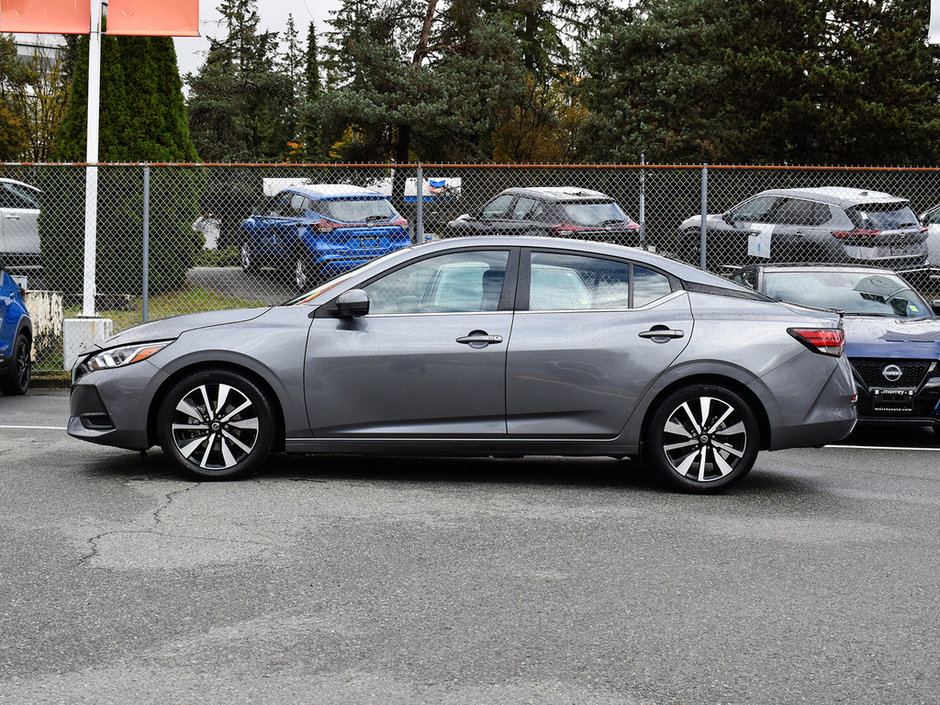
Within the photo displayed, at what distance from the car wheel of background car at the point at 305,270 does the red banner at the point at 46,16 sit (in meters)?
3.49

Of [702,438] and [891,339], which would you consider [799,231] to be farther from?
[702,438]

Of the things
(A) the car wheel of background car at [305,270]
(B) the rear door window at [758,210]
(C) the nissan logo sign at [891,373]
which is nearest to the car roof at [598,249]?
(C) the nissan logo sign at [891,373]

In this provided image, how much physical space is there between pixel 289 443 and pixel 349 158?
36.4 meters

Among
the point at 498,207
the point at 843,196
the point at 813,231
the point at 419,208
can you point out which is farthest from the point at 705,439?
the point at 843,196

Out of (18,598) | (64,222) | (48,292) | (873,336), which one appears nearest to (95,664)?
(18,598)

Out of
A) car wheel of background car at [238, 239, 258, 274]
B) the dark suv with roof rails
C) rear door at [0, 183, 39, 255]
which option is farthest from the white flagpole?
the dark suv with roof rails

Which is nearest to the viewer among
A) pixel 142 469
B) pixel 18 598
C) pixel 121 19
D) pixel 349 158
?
pixel 18 598

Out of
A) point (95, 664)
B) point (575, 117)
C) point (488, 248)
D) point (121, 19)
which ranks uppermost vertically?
point (575, 117)

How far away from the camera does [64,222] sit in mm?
14648

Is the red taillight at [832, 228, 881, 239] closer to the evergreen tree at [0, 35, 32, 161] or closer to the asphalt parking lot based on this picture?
the asphalt parking lot

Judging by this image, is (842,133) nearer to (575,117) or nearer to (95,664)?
(575,117)

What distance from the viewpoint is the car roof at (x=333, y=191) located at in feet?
46.0

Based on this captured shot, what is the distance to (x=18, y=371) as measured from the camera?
11.5 m

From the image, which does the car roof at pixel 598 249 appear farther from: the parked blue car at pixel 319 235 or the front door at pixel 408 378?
the parked blue car at pixel 319 235
